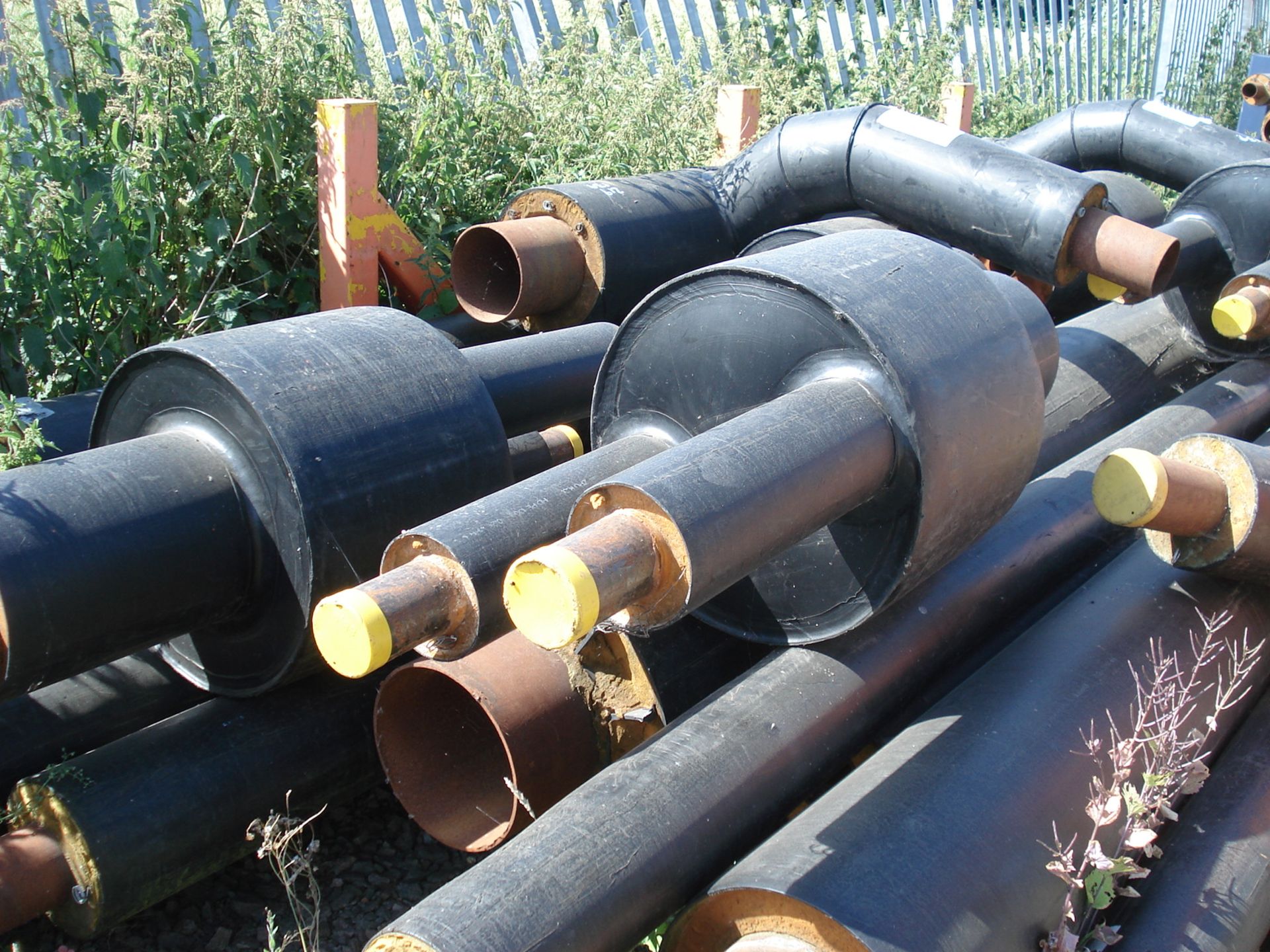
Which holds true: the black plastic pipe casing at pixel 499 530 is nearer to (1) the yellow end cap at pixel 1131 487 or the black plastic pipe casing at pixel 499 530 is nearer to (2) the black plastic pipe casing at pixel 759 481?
(2) the black plastic pipe casing at pixel 759 481

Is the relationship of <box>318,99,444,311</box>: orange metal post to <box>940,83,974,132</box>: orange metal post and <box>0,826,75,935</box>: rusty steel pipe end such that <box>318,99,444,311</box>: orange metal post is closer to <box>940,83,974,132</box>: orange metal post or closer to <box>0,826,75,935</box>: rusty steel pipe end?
<box>0,826,75,935</box>: rusty steel pipe end

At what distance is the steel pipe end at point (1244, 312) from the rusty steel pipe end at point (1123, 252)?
0.20 metres

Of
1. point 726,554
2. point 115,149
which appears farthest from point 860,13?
point 726,554

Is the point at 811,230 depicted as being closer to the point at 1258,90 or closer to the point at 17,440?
the point at 17,440

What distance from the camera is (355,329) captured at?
2092mm

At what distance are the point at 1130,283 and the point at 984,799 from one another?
175 cm

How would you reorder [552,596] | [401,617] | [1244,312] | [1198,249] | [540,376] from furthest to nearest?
1. [1198,249]
2. [1244,312]
3. [540,376]
4. [401,617]
5. [552,596]

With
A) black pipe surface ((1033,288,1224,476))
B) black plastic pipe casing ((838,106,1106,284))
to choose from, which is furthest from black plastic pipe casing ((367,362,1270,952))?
black plastic pipe casing ((838,106,1106,284))

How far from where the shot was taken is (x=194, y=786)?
6.24 ft

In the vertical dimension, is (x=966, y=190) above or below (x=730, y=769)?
above

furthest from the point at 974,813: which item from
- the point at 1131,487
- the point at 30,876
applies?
the point at 30,876

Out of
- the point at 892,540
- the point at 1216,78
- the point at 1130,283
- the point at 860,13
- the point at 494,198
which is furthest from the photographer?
the point at 1216,78

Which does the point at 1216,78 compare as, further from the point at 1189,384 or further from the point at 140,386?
the point at 140,386

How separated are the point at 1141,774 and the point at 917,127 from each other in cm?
222
